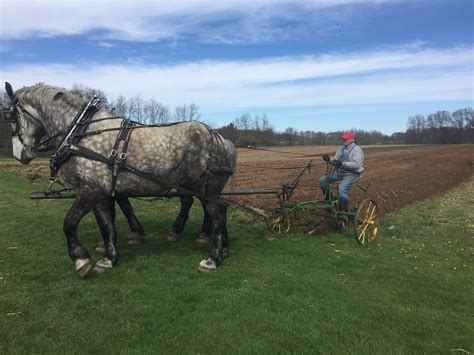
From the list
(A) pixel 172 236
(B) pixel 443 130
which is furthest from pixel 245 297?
(B) pixel 443 130

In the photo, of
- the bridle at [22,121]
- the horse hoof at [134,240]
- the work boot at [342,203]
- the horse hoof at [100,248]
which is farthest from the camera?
the work boot at [342,203]

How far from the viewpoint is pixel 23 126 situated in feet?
22.4

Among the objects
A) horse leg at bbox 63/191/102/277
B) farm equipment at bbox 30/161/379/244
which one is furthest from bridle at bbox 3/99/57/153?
farm equipment at bbox 30/161/379/244

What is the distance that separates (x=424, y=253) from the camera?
824 cm

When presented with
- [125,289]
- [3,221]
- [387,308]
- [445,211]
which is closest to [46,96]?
[125,289]

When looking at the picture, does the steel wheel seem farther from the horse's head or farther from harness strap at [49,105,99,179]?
the horse's head

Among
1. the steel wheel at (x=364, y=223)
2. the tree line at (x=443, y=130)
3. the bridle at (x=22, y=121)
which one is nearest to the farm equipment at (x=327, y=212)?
the steel wheel at (x=364, y=223)

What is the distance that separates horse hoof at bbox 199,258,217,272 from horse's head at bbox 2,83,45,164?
3.24m

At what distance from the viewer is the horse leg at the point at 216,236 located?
695 centimetres

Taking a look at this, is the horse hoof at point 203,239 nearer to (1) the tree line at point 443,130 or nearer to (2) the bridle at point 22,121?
(2) the bridle at point 22,121

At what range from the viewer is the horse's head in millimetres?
6762

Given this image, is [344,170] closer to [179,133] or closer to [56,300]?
[179,133]

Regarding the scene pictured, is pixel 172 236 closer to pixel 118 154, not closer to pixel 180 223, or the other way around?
pixel 180 223

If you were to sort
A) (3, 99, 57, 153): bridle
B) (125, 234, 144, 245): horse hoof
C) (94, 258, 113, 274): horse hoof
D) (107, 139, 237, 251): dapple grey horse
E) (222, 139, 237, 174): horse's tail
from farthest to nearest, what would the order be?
1. (107, 139, 237, 251): dapple grey horse
2. (125, 234, 144, 245): horse hoof
3. (222, 139, 237, 174): horse's tail
4. (3, 99, 57, 153): bridle
5. (94, 258, 113, 274): horse hoof
